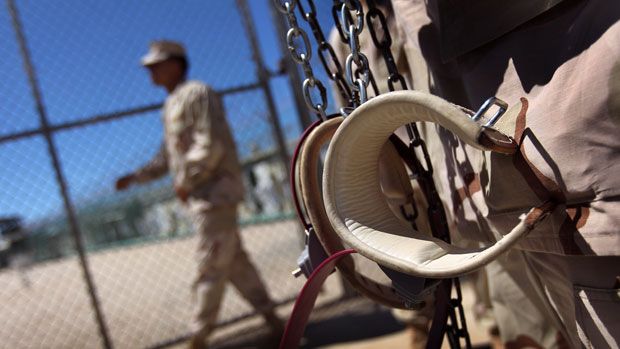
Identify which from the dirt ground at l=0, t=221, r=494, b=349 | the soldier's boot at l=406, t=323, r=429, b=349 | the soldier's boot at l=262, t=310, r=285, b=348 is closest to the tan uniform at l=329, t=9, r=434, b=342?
the soldier's boot at l=406, t=323, r=429, b=349

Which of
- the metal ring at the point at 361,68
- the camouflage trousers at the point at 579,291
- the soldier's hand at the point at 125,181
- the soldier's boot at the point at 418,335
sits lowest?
the soldier's boot at the point at 418,335

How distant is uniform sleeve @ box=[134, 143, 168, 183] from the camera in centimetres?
432

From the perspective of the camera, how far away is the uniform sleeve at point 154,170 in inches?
170

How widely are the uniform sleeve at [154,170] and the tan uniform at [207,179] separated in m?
0.42

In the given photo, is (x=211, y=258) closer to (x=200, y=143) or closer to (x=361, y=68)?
(x=200, y=143)

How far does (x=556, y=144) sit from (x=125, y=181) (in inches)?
148

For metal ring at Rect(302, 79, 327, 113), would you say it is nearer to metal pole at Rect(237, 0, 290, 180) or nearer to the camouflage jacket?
the camouflage jacket

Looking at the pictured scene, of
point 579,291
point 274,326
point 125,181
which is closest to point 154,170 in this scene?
point 125,181

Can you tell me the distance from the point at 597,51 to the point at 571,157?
5.8 inches

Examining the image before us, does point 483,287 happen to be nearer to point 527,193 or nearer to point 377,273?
point 377,273

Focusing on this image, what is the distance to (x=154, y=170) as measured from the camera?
4324mm

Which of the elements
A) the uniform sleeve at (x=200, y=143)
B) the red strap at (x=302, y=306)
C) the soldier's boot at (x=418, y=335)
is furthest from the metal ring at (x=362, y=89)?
the uniform sleeve at (x=200, y=143)

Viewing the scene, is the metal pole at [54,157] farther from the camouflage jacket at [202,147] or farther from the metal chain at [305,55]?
the metal chain at [305,55]

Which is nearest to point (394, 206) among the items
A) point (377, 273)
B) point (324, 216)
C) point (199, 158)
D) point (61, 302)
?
point (324, 216)
